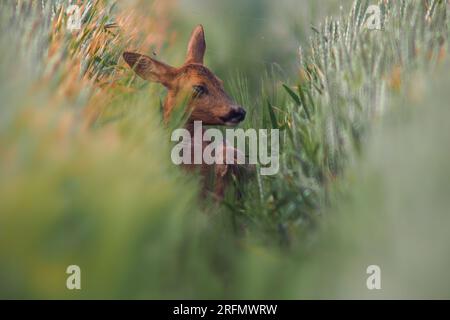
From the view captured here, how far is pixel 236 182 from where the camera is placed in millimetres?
2490

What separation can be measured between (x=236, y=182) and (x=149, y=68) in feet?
1.53

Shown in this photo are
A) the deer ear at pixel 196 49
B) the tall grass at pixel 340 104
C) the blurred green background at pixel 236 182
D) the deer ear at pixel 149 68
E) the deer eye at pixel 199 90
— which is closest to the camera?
the blurred green background at pixel 236 182

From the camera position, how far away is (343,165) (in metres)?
2.13

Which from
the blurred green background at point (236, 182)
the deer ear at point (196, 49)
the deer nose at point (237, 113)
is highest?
the deer ear at point (196, 49)

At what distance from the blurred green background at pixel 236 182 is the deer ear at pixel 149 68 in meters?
0.05

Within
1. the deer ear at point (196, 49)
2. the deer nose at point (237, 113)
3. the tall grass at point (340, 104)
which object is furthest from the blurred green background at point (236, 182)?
the deer ear at point (196, 49)

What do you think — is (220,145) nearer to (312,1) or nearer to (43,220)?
(312,1)

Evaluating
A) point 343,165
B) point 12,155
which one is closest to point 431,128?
point 343,165

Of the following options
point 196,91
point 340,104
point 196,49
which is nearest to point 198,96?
point 196,91

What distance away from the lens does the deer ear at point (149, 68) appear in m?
2.49

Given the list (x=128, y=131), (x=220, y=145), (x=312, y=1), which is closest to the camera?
(x=128, y=131)


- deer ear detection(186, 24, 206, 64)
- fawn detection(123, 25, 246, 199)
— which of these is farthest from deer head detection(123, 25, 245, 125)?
deer ear detection(186, 24, 206, 64)

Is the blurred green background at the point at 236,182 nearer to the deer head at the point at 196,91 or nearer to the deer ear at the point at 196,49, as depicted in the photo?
the deer head at the point at 196,91

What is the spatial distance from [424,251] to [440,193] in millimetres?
130
